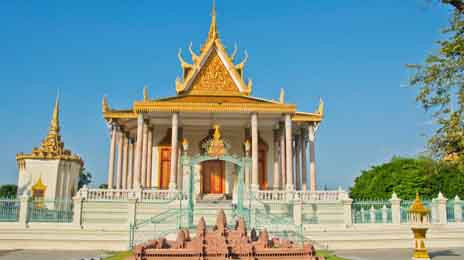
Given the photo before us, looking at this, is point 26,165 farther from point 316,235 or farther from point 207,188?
point 316,235

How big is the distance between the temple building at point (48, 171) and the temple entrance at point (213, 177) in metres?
8.61

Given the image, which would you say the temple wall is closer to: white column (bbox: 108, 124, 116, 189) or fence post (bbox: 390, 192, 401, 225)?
white column (bbox: 108, 124, 116, 189)

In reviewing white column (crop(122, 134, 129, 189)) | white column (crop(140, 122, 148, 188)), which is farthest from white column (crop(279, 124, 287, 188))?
white column (crop(122, 134, 129, 189))

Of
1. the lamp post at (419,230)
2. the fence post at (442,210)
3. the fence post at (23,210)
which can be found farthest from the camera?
the fence post at (442,210)

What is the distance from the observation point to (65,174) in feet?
84.0

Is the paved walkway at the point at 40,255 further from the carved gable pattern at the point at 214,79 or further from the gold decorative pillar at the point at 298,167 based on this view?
the gold decorative pillar at the point at 298,167

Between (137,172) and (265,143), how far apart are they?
310 inches

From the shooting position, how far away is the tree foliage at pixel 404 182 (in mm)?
26406

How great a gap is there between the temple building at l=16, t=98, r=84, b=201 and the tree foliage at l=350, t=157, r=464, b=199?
19729 mm

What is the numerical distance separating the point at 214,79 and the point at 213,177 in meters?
5.19

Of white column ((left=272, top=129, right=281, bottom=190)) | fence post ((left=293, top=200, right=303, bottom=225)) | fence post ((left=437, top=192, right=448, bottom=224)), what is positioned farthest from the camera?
white column ((left=272, top=129, right=281, bottom=190))

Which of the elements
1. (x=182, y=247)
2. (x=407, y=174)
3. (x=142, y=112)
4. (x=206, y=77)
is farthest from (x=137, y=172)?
(x=407, y=174)

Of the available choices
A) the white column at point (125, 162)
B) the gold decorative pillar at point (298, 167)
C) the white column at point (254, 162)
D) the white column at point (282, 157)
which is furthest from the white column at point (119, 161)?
the gold decorative pillar at point (298, 167)

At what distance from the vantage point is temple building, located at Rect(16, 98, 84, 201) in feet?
80.7
